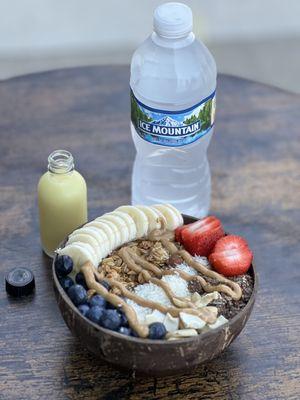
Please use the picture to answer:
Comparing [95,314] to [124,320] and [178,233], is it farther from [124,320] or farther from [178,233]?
[178,233]

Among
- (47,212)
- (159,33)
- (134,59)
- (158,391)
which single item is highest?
(159,33)

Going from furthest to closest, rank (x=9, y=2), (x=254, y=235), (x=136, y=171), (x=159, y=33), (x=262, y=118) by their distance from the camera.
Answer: (x=9, y=2) < (x=262, y=118) < (x=136, y=171) < (x=254, y=235) < (x=159, y=33)

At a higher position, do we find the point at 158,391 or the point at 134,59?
the point at 134,59

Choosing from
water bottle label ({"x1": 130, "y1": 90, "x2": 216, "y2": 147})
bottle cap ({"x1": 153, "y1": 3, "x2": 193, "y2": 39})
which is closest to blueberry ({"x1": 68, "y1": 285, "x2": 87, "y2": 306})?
water bottle label ({"x1": 130, "y1": 90, "x2": 216, "y2": 147})

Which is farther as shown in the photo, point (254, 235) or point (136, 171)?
point (136, 171)

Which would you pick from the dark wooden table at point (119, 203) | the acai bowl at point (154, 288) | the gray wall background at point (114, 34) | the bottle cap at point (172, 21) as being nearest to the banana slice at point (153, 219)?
the acai bowl at point (154, 288)

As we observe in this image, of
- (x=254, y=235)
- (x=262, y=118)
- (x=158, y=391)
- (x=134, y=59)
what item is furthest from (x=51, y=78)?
(x=158, y=391)

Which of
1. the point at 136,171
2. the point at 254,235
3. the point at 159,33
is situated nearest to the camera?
the point at 159,33

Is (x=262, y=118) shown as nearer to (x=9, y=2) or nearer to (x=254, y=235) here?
(x=254, y=235)
